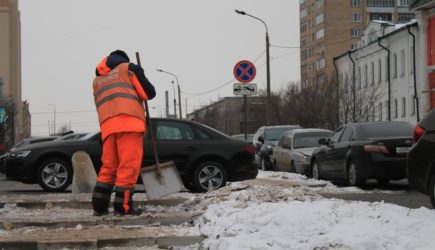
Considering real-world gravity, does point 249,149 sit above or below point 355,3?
below

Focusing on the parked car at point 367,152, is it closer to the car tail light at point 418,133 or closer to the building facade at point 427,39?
the car tail light at point 418,133

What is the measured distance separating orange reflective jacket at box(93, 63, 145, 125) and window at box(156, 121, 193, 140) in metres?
4.81

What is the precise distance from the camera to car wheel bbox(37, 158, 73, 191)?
12.5 m

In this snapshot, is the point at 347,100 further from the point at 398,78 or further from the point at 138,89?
the point at 138,89

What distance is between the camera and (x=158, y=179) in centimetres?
821

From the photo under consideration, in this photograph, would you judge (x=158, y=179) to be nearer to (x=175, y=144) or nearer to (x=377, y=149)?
(x=175, y=144)

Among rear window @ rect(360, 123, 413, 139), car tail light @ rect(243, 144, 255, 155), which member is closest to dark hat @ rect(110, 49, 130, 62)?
car tail light @ rect(243, 144, 255, 155)

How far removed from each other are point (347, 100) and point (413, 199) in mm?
28190

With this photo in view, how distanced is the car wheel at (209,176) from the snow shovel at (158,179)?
3.54 meters

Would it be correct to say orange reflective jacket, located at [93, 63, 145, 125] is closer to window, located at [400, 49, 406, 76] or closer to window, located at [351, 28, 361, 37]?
window, located at [400, 49, 406, 76]

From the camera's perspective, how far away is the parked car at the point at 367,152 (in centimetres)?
1257

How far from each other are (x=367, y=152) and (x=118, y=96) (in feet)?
22.4

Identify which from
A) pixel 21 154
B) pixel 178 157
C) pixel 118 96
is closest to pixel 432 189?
pixel 118 96

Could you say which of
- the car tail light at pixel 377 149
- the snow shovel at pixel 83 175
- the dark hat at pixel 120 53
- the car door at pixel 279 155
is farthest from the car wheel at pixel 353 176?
the dark hat at pixel 120 53
